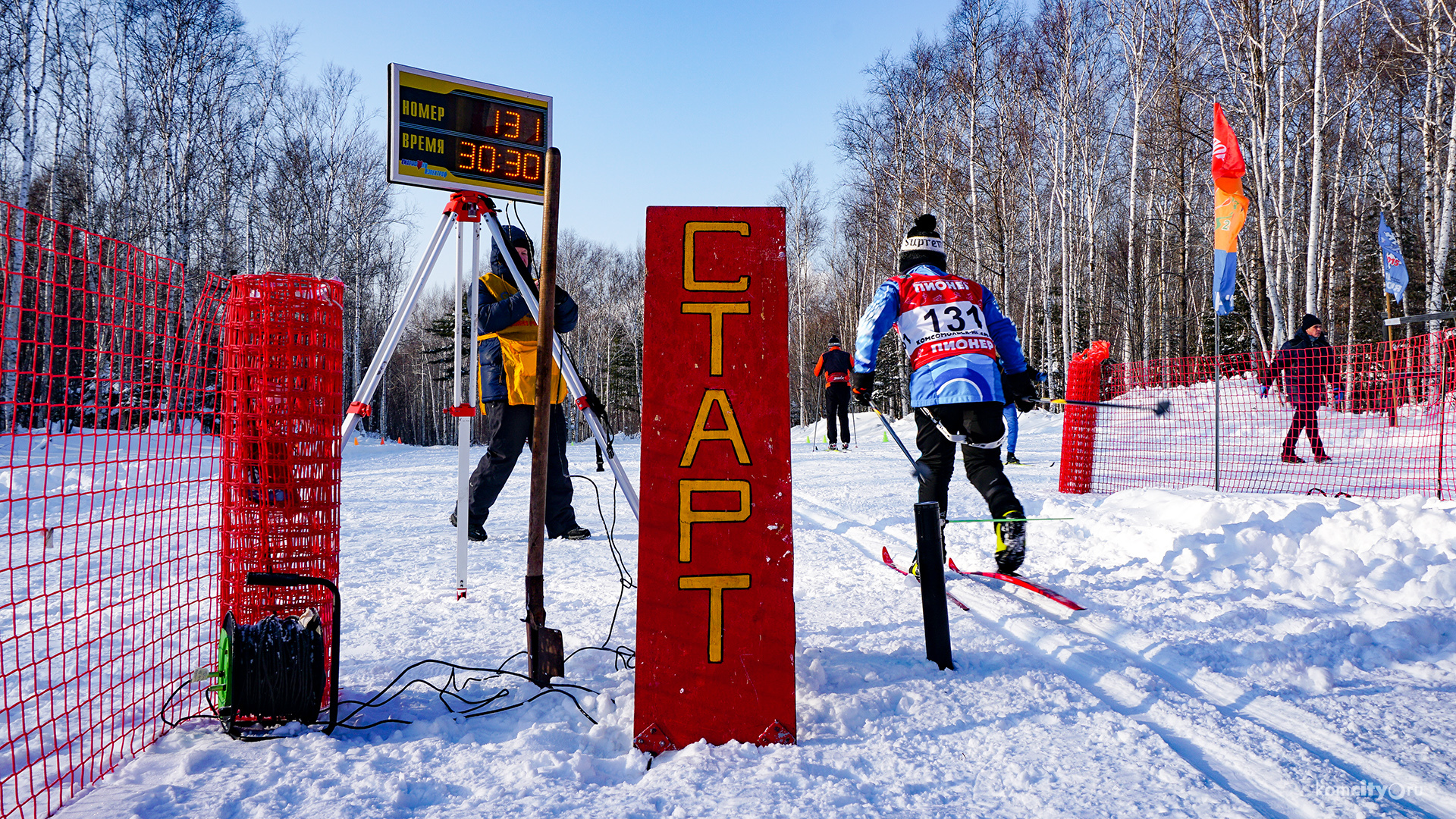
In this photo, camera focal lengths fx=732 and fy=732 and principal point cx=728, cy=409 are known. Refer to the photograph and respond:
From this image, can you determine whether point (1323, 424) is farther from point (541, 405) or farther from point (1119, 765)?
point (541, 405)

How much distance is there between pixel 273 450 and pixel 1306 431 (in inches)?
438

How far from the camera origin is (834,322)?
1678 inches

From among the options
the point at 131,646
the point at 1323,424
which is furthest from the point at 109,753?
the point at 1323,424

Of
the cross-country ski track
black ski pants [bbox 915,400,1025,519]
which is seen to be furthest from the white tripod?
the cross-country ski track

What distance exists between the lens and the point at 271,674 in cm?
200

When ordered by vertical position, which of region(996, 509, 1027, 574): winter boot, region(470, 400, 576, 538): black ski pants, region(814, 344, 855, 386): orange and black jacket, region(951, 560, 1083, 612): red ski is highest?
region(814, 344, 855, 386): orange and black jacket

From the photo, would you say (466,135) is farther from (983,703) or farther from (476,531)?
(983,703)

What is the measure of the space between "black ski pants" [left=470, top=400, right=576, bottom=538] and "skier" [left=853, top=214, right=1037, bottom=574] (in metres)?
2.08

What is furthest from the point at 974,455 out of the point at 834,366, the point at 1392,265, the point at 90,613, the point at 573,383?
the point at 1392,265

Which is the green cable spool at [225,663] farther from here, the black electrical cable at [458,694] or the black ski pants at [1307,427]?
the black ski pants at [1307,427]

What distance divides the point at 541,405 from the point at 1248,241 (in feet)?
94.0

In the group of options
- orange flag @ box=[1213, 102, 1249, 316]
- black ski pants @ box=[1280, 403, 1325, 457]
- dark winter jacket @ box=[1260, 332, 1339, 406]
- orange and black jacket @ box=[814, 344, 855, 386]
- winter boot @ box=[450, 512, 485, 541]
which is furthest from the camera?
orange and black jacket @ box=[814, 344, 855, 386]

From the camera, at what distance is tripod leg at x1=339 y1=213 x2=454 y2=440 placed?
2752mm

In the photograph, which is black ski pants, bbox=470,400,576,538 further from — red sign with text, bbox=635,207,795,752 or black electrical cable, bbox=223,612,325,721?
red sign with text, bbox=635,207,795,752
